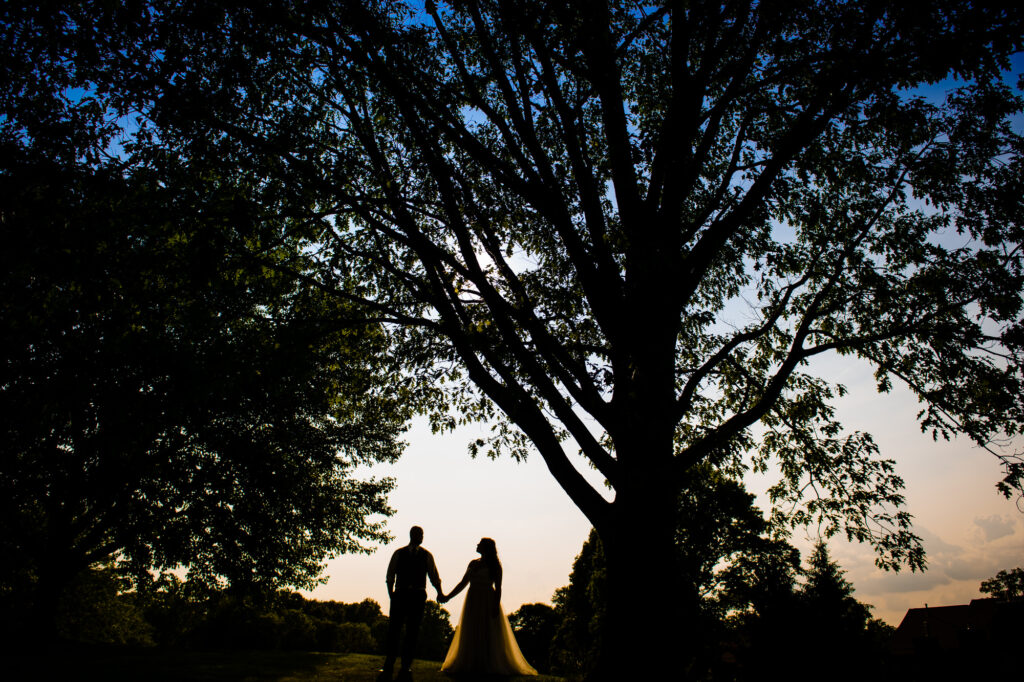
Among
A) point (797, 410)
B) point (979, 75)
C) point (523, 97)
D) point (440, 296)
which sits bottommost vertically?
point (797, 410)

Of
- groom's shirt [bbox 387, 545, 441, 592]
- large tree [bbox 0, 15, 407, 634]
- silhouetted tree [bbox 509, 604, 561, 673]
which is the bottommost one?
silhouetted tree [bbox 509, 604, 561, 673]

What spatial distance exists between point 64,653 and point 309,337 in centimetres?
793

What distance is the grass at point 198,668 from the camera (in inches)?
295

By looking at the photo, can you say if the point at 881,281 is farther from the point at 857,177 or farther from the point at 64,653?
the point at 64,653

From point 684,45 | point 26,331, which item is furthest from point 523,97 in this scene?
point 26,331

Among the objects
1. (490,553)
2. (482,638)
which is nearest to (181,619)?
(482,638)

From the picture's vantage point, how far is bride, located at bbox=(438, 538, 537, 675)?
9.73 m

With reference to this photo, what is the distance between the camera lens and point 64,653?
10.1 m

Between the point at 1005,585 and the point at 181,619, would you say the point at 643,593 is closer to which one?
the point at 181,619

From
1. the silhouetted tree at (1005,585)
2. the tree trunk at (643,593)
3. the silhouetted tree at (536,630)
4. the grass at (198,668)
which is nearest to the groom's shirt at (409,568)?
the grass at (198,668)

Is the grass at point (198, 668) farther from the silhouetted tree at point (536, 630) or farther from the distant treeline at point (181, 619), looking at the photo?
the silhouetted tree at point (536, 630)

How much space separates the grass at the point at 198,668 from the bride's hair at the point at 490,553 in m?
1.80

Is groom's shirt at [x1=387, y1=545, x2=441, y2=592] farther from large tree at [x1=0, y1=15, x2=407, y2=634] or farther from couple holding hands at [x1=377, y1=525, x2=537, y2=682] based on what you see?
large tree at [x1=0, y1=15, x2=407, y2=634]

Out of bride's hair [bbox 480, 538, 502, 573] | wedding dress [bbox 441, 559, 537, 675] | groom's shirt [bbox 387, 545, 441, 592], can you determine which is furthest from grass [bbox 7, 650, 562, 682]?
bride's hair [bbox 480, 538, 502, 573]
